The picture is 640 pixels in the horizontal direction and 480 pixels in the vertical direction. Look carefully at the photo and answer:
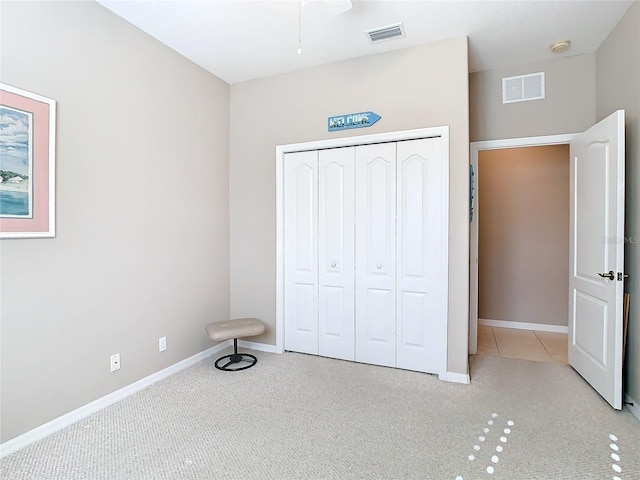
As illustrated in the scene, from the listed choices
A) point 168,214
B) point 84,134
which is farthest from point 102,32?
point 168,214

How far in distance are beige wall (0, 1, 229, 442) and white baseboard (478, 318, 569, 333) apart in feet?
12.2

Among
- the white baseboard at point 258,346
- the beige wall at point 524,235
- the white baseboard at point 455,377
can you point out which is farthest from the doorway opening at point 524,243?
the white baseboard at point 258,346

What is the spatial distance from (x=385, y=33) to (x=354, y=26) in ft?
0.90

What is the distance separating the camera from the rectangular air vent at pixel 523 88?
320cm

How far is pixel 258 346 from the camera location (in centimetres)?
365

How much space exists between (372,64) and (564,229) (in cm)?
329

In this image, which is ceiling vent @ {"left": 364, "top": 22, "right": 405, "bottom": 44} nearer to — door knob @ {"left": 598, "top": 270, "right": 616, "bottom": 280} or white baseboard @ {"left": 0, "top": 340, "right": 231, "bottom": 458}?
door knob @ {"left": 598, "top": 270, "right": 616, "bottom": 280}

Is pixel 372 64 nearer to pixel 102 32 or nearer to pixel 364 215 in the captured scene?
pixel 364 215

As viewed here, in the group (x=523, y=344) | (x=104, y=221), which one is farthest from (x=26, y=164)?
(x=523, y=344)

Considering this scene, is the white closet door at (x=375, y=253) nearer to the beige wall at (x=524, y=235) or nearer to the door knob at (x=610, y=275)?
the door knob at (x=610, y=275)

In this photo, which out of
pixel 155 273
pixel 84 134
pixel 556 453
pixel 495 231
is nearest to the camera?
pixel 556 453

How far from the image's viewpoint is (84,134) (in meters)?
2.31

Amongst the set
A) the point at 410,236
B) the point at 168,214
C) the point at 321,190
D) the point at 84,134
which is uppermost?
the point at 84,134

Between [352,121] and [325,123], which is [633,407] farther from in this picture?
[325,123]
